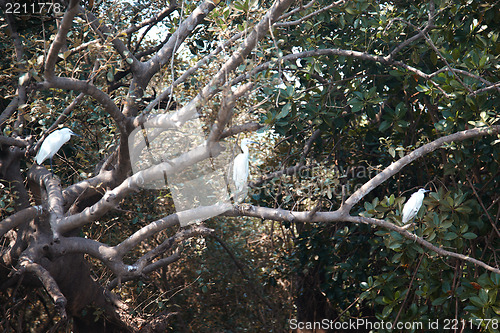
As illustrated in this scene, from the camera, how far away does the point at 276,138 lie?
18.0 feet

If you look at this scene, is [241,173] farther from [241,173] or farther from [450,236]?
[450,236]

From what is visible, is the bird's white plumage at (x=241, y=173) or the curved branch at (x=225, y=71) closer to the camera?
the curved branch at (x=225, y=71)

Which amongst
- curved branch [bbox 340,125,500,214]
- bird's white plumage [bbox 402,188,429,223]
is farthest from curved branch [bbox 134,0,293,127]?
bird's white plumage [bbox 402,188,429,223]

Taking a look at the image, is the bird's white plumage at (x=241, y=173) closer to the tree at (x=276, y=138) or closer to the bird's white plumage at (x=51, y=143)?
the tree at (x=276, y=138)

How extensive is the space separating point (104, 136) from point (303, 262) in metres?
2.31

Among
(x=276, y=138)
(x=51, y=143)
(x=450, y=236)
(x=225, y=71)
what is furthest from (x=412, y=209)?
(x=51, y=143)

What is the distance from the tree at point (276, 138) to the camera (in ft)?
10.4

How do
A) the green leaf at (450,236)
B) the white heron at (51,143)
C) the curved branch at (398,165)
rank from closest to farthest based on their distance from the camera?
the curved branch at (398,165), the green leaf at (450,236), the white heron at (51,143)

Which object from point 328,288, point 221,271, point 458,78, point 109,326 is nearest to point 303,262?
point 328,288

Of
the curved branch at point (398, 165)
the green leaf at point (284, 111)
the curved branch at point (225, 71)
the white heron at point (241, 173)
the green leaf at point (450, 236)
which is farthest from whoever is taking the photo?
the white heron at point (241, 173)

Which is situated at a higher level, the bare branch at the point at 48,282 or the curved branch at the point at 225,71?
the curved branch at the point at 225,71

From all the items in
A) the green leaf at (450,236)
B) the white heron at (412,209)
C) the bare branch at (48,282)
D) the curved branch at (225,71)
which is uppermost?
the curved branch at (225,71)

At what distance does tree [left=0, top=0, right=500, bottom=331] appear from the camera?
3180 millimetres

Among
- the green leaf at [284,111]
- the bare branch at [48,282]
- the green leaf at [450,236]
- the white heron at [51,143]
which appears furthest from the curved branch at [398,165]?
the white heron at [51,143]
